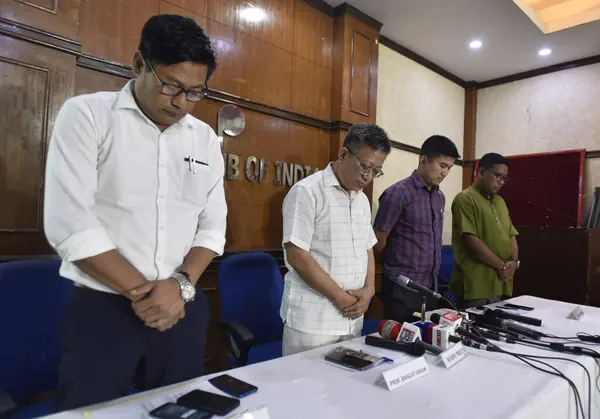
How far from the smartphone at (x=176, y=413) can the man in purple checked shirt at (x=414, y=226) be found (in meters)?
1.73

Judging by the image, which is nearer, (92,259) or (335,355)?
(92,259)

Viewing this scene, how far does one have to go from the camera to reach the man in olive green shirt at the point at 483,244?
8.88ft

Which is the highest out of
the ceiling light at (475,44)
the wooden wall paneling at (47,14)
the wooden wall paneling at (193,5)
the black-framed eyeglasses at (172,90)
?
the ceiling light at (475,44)

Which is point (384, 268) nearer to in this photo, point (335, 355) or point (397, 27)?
point (335, 355)

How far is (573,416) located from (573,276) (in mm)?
2775

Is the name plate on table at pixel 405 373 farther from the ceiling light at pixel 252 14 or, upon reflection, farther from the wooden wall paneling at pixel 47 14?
the ceiling light at pixel 252 14

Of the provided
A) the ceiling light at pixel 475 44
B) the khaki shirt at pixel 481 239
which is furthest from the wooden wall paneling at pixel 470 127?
the khaki shirt at pixel 481 239

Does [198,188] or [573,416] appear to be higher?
[198,188]

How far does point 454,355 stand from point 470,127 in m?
4.82

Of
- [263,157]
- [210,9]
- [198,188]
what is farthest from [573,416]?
[210,9]

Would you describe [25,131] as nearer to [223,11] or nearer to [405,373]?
[223,11]

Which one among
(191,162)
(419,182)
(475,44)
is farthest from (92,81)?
(475,44)

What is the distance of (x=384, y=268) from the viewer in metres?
2.56

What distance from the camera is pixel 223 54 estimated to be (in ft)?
9.69
